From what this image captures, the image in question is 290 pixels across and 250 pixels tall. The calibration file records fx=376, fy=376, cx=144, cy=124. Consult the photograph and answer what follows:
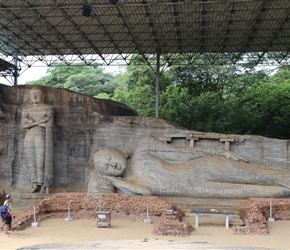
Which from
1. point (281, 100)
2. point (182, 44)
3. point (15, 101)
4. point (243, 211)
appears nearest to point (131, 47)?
point (182, 44)

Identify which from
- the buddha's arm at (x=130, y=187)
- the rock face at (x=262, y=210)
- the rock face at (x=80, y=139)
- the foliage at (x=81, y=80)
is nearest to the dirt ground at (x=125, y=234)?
the rock face at (x=262, y=210)

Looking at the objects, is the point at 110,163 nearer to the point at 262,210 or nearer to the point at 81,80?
the point at 262,210

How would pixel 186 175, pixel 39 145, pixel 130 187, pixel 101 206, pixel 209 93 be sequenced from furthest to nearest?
pixel 209 93 → pixel 39 145 → pixel 186 175 → pixel 130 187 → pixel 101 206

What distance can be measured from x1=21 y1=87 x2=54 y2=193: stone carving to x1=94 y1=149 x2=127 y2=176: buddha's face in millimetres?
1604

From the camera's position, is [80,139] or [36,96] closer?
[36,96]

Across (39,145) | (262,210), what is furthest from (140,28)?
(262,210)

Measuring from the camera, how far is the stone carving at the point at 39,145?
11898mm

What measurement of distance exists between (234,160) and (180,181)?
72.9 inches

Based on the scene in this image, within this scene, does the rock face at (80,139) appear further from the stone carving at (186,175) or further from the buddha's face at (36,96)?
the stone carving at (186,175)

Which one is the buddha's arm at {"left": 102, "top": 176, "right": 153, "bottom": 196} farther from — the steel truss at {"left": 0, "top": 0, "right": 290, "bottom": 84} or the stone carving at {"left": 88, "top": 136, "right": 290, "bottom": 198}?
the steel truss at {"left": 0, "top": 0, "right": 290, "bottom": 84}

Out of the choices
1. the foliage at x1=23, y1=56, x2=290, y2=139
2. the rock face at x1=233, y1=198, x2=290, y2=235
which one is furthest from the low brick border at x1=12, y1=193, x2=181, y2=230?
the foliage at x1=23, y1=56, x2=290, y2=139

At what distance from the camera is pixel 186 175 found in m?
11.3

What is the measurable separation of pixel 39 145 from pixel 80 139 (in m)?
1.43

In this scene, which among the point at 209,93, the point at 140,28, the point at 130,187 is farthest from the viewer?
the point at 209,93
